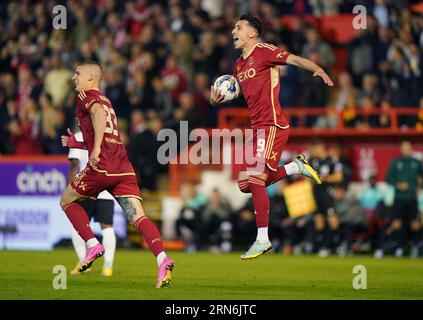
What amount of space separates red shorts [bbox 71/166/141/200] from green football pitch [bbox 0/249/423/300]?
108cm

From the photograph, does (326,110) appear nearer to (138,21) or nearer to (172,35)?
(172,35)

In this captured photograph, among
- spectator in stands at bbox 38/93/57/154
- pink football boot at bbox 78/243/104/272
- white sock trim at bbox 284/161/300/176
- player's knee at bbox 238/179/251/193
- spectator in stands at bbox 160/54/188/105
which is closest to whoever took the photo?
pink football boot at bbox 78/243/104/272

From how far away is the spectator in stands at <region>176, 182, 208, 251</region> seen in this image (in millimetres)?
23234

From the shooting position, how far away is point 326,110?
23.3 m

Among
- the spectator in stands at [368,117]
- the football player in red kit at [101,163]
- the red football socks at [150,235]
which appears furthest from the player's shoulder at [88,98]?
the spectator in stands at [368,117]

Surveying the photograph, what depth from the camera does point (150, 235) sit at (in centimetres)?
1232

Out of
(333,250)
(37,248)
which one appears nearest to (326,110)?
(333,250)

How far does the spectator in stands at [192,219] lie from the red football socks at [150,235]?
10766 mm

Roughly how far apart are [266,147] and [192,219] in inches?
402

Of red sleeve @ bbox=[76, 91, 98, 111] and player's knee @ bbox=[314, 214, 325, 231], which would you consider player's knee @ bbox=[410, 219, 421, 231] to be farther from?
red sleeve @ bbox=[76, 91, 98, 111]

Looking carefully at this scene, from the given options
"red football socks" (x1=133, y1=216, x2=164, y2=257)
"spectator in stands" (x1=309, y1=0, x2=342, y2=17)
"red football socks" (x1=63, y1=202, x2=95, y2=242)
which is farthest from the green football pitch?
"spectator in stands" (x1=309, y1=0, x2=342, y2=17)

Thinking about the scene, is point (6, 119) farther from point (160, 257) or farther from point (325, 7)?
point (160, 257)

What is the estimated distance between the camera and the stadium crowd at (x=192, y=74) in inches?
912

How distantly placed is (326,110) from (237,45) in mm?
10214
